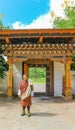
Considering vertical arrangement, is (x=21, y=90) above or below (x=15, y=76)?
above

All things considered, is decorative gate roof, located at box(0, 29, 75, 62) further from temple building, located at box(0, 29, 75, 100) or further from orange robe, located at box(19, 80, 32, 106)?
orange robe, located at box(19, 80, 32, 106)

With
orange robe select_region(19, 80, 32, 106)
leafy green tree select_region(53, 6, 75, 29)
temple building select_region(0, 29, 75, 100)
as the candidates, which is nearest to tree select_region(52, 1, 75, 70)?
leafy green tree select_region(53, 6, 75, 29)

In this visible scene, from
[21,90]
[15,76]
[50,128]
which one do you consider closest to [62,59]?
[15,76]

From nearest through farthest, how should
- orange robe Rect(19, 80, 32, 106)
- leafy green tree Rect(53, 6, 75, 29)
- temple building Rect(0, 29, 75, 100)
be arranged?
orange robe Rect(19, 80, 32, 106) < temple building Rect(0, 29, 75, 100) < leafy green tree Rect(53, 6, 75, 29)

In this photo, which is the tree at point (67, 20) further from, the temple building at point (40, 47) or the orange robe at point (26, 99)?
the orange robe at point (26, 99)

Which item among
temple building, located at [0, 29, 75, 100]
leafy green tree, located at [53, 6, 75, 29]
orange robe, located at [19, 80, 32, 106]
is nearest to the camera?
orange robe, located at [19, 80, 32, 106]

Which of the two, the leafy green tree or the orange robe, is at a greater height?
the leafy green tree

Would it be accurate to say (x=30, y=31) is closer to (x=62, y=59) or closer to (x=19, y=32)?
(x=19, y=32)

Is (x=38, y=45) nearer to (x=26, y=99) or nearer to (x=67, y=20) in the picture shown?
(x=26, y=99)

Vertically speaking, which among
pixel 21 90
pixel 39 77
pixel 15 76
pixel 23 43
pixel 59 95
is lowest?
pixel 39 77

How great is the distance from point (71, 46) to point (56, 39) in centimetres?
148

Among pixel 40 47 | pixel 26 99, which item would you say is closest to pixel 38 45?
pixel 40 47

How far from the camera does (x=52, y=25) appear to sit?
3681 cm

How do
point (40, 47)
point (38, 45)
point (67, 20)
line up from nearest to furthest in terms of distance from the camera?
point (38, 45) < point (40, 47) < point (67, 20)
